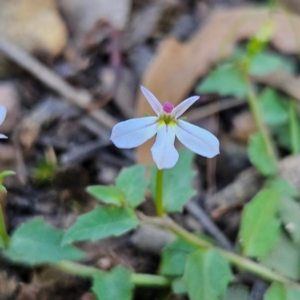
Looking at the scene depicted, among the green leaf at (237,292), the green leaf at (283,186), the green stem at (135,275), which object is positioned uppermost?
the green leaf at (283,186)

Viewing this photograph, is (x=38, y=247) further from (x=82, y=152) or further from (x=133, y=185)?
(x=82, y=152)

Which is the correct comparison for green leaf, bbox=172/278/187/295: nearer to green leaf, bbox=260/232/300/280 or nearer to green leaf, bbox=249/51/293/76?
green leaf, bbox=260/232/300/280

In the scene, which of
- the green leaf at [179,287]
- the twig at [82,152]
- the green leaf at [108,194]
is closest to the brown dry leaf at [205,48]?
the twig at [82,152]

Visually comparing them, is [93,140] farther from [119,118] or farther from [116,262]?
[116,262]

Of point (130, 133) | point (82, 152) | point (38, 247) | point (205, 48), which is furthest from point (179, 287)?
point (205, 48)

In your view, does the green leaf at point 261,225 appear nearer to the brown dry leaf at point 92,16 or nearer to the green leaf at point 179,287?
the green leaf at point 179,287

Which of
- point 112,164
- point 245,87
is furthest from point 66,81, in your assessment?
point 245,87
